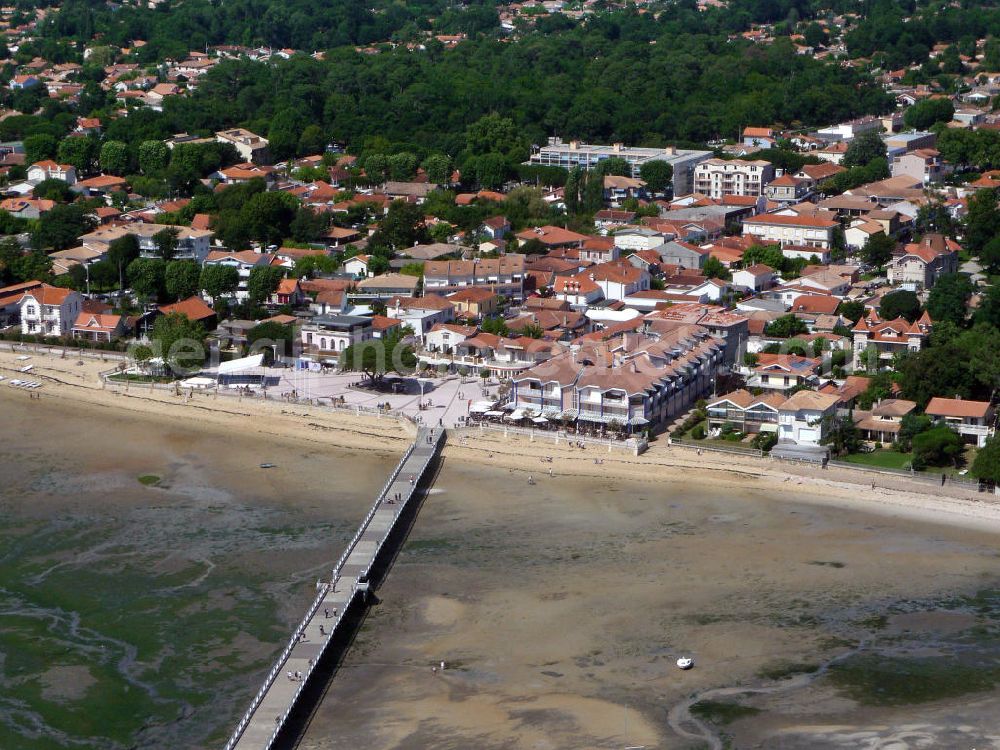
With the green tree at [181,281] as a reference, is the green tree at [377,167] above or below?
above

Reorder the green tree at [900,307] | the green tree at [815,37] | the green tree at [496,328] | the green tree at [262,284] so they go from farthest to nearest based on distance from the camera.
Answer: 1. the green tree at [815,37]
2. the green tree at [262,284]
3. the green tree at [900,307]
4. the green tree at [496,328]

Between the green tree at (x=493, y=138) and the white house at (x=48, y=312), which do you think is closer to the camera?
the white house at (x=48, y=312)

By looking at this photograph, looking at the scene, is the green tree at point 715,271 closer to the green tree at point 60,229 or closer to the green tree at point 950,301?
the green tree at point 950,301

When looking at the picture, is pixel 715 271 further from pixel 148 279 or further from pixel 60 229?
pixel 60 229

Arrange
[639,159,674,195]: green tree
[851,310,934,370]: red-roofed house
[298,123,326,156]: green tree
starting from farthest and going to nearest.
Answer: [298,123,326,156]: green tree, [639,159,674,195]: green tree, [851,310,934,370]: red-roofed house

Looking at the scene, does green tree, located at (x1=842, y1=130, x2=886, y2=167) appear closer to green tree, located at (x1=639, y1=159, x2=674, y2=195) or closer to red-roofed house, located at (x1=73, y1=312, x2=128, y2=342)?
green tree, located at (x1=639, y1=159, x2=674, y2=195)

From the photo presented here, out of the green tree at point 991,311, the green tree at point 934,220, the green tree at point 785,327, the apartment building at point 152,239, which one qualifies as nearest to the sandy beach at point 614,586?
the green tree at point 785,327

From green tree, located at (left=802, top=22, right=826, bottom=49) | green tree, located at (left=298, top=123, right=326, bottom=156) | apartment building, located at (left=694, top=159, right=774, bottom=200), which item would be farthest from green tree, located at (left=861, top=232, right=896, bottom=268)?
green tree, located at (left=802, top=22, right=826, bottom=49)
